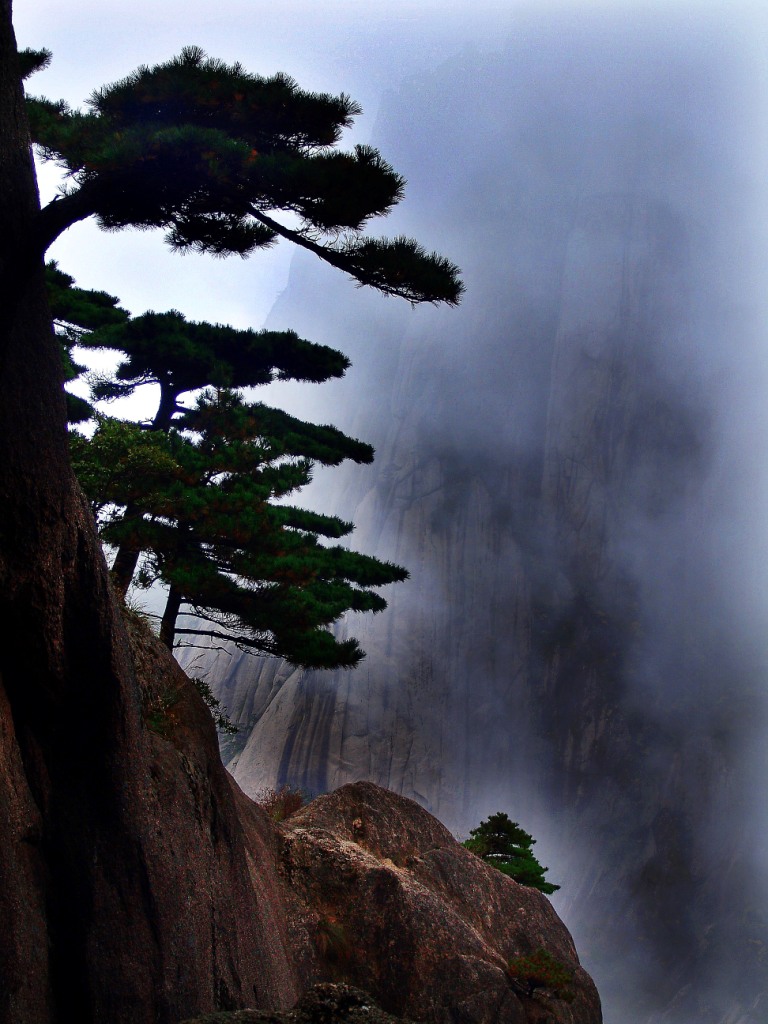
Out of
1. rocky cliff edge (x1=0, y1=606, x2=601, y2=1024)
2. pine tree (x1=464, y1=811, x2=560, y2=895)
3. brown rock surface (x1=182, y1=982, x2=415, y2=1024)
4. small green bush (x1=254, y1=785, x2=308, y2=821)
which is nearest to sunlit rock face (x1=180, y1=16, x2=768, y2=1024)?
pine tree (x1=464, y1=811, x2=560, y2=895)

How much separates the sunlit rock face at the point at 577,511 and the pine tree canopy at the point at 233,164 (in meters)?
37.0

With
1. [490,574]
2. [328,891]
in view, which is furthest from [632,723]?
A: [328,891]

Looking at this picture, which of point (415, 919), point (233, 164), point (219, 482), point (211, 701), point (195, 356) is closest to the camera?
point (233, 164)

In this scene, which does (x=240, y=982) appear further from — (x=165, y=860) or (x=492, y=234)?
(x=492, y=234)

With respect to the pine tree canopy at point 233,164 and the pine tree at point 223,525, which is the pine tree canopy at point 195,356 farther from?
the pine tree canopy at point 233,164

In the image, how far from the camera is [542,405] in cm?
4847

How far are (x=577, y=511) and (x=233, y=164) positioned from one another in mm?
42910

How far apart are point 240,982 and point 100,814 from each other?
2.08 meters

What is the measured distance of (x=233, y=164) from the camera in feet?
14.9

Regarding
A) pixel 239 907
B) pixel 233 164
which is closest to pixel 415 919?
pixel 239 907

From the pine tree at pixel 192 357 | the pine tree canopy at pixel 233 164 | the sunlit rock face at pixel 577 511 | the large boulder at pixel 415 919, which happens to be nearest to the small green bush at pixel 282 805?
the large boulder at pixel 415 919

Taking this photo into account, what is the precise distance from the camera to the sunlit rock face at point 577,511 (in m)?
38.2

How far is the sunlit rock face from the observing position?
38156mm

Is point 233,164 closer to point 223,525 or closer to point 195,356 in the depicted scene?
point 223,525
